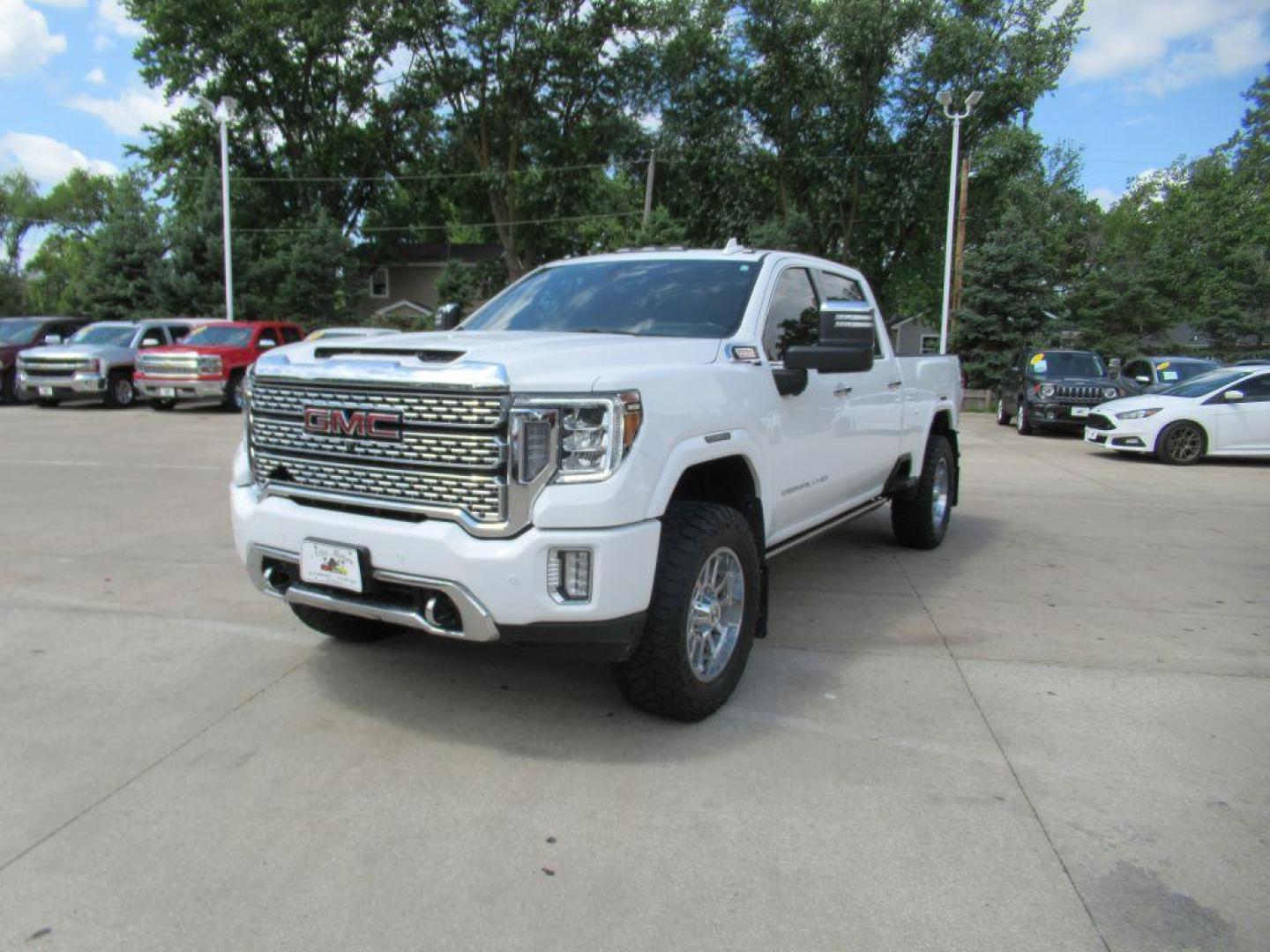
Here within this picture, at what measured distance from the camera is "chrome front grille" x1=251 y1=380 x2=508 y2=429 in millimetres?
3211

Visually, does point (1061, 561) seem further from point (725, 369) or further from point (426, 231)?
point (426, 231)

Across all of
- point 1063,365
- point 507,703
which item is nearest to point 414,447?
point 507,703

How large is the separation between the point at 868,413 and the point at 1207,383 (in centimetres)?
1109

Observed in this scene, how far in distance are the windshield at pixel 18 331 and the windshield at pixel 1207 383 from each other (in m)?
22.4

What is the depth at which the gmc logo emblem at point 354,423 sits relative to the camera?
3.41 meters

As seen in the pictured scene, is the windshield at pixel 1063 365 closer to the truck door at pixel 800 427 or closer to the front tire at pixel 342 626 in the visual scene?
the truck door at pixel 800 427

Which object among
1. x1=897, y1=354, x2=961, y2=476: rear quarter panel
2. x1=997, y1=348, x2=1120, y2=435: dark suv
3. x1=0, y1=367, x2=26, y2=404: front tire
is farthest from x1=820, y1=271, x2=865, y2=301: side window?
x1=0, y1=367, x2=26, y2=404: front tire

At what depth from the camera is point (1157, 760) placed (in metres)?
3.59

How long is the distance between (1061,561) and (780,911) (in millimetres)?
5205

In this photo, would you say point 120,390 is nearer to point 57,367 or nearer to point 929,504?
point 57,367

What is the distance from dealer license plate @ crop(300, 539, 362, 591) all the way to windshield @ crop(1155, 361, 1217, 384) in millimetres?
17424

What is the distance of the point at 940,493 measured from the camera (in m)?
7.29

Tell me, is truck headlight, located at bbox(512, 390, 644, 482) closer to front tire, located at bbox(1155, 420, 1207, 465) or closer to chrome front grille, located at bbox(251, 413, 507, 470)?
chrome front grille, located at bbox(251, 413, 507, 470)

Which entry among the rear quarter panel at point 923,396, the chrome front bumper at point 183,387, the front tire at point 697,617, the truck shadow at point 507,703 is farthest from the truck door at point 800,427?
the chrome front bumper at point 183,387
